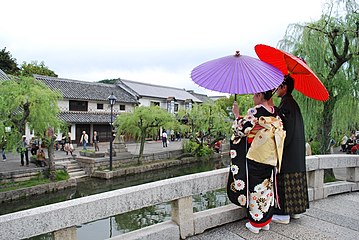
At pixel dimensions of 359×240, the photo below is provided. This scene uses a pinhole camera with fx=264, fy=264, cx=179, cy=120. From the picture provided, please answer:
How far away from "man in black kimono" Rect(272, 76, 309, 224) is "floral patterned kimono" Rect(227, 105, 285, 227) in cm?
21

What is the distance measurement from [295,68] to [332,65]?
5518mm

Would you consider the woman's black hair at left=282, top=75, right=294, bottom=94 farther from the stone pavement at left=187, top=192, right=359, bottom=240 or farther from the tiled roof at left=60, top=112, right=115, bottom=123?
the tiled roof at left=60, top=112, right=115, bottom=123

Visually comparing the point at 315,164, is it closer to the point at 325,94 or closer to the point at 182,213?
the point at 325,94

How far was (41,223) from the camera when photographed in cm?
184

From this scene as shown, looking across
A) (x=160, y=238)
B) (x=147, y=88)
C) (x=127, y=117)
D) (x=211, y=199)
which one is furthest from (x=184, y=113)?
(x=160, y=238)

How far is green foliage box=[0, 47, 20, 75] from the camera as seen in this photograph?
26778 mm

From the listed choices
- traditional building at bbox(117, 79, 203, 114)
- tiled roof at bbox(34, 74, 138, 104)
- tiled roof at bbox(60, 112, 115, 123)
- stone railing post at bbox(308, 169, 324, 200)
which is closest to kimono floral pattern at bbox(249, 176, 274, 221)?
stone railing post at bbox(308, 169, 324, 200)

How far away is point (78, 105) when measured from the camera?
942 inches

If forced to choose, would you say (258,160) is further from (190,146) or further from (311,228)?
(190,146)

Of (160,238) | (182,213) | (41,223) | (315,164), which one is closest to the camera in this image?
(41,223)

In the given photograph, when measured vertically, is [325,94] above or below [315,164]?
above

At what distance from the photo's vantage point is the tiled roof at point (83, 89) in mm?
23109

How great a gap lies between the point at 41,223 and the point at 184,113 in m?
17.6

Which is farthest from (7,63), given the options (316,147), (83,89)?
(316,147)
